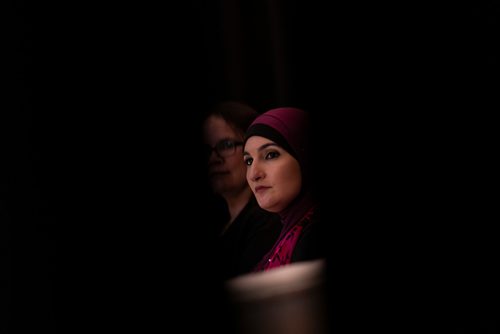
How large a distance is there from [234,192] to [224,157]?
0.07m

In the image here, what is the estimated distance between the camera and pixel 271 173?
3.38ft

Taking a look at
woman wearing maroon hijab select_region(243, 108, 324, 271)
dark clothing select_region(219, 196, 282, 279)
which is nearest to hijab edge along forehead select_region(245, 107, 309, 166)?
woman wearing maroon hijab select_region(243, 108, 324, 271)

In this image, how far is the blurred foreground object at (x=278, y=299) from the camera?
99 cm

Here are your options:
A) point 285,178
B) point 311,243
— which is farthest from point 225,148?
point 311,243

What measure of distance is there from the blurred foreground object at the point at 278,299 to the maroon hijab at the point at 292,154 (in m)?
0.03

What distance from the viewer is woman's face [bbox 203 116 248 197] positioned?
978 millimetres

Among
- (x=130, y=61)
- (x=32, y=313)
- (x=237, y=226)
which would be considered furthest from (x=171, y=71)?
(x=32, y=313)

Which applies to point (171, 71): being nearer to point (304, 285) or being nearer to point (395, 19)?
point (304, 285)

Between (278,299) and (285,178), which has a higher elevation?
(285,178)

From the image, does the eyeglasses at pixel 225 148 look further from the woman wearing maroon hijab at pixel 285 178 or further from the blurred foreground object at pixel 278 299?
the blurred foreground object at pixel 278 299

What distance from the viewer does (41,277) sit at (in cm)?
87

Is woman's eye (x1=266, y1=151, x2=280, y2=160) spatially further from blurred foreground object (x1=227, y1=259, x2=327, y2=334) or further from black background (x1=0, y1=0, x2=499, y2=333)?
blurred foreground object (x1=227, y1=259, x2=327, y2=334)

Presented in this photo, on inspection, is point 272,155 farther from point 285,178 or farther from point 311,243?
point 311,243

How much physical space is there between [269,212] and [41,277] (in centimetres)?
42
